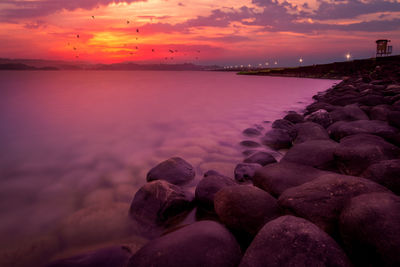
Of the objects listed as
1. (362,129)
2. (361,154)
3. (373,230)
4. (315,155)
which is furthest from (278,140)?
(373,230)

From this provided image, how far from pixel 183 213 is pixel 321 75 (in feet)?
166

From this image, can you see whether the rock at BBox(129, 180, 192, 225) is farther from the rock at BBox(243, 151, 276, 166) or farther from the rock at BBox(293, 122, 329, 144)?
the rock at BBox(293, 122, 329, 144)

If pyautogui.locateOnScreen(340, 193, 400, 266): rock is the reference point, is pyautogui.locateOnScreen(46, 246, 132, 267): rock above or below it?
below

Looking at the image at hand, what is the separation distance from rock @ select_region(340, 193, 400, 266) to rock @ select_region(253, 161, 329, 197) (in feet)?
3.34

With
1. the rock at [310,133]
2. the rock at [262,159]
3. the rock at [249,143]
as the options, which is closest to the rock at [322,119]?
the rock at [310,133]

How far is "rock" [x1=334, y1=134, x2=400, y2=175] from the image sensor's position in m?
3.39

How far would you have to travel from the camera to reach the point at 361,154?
137 inches

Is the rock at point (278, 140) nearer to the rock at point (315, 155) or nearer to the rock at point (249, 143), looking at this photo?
the rock at point (249, 143)

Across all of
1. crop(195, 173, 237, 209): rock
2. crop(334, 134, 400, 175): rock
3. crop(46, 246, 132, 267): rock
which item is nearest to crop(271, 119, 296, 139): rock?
crop(334, 134, 400, 175): rock

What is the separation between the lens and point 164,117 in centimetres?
1074

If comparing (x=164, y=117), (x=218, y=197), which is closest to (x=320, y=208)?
(x=218, y=197)

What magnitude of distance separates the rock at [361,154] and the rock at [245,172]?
1.26m

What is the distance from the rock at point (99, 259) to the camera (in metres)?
2.40

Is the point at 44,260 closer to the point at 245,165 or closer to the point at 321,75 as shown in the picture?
the point at 245,165
